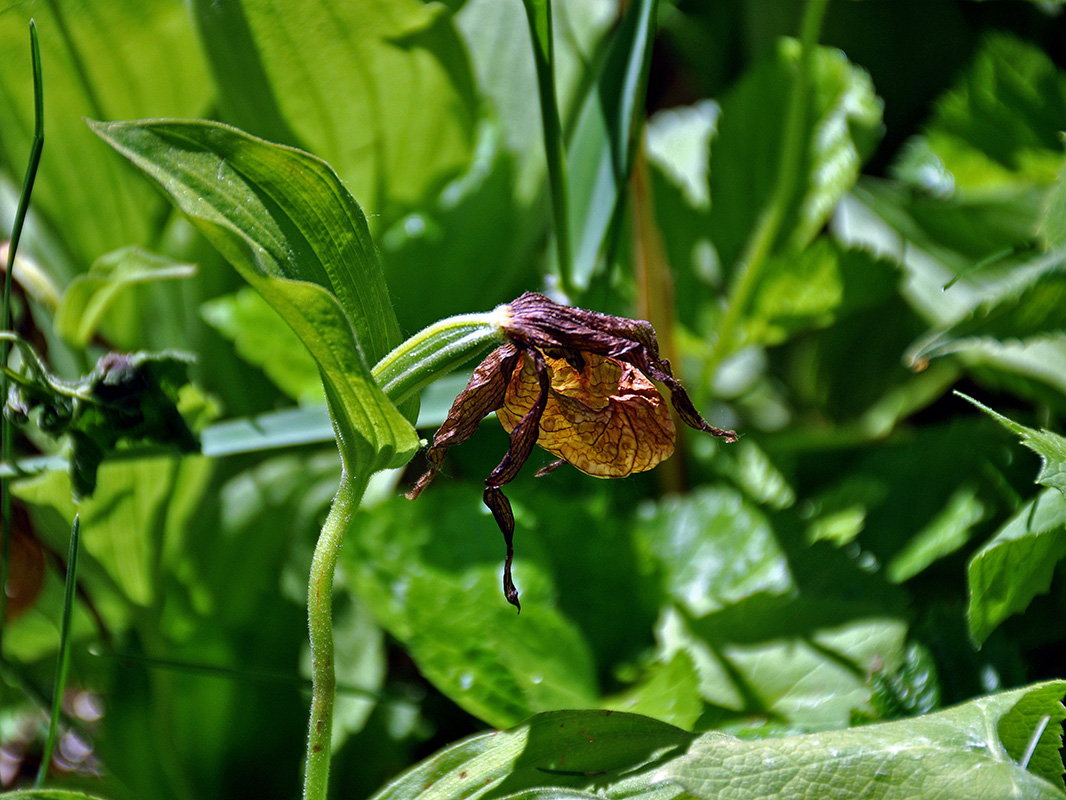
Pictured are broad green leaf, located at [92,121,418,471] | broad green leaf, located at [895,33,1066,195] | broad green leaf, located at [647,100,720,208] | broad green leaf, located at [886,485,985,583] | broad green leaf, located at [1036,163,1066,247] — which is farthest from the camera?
broad green leaf, located at [647,100,720,208]

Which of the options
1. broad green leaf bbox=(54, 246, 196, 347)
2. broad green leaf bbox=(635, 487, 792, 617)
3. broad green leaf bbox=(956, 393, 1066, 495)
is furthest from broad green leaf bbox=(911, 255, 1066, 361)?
broad green leaf bbox=(54, 246, 196, 347)

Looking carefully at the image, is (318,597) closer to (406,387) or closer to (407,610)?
(406,387)

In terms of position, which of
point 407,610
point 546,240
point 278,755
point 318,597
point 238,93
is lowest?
point 278,755

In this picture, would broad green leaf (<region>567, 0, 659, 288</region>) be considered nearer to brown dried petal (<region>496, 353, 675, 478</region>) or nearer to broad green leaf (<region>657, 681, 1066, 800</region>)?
brown dried petal (<region>496, 353, 675, 478</region>)

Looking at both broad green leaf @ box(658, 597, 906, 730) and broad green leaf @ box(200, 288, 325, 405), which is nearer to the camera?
broad green leaf @ box(658, 597, 906, 730)

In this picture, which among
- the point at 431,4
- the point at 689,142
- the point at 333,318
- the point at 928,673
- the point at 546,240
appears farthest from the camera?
the point at 689,142

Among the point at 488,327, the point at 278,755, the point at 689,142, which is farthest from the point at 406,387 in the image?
the point at 689,142

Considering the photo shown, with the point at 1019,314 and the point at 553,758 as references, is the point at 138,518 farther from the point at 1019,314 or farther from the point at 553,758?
the point at 1019,314
